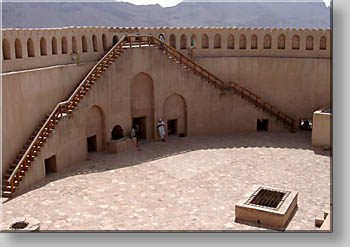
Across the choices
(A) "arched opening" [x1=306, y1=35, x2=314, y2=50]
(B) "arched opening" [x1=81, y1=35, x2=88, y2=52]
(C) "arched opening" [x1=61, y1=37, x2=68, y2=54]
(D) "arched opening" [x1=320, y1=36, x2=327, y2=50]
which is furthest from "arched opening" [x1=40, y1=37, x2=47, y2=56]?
(D) "arched opening" [x1=320, y1=36, x2=327, y2=50]

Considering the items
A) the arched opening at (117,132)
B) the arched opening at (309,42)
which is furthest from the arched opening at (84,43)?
the arched opening at (309,42)

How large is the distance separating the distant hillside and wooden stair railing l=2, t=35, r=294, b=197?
5475 centimetres

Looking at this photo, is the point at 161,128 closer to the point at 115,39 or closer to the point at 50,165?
the point at 115,39

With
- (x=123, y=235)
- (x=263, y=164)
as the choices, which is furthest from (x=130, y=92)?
(x=123, y=235)

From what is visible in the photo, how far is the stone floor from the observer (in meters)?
13.1

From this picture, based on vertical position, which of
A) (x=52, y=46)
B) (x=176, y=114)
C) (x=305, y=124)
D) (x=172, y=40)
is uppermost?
(x=172, y=40)

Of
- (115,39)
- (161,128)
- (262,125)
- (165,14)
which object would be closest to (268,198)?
(161,128)

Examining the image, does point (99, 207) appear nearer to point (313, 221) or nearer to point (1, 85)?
point (1, 85)

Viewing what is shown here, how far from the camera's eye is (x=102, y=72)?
775 inches

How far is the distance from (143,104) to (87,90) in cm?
411

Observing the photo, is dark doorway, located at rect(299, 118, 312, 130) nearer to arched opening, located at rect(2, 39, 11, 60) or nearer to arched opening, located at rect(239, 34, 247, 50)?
arched opening, located at rect(239, 34, 247, 50)

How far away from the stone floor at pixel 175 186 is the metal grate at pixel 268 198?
26.6 inches

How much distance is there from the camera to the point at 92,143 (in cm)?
2052

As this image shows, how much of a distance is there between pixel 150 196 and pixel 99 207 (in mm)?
1908
